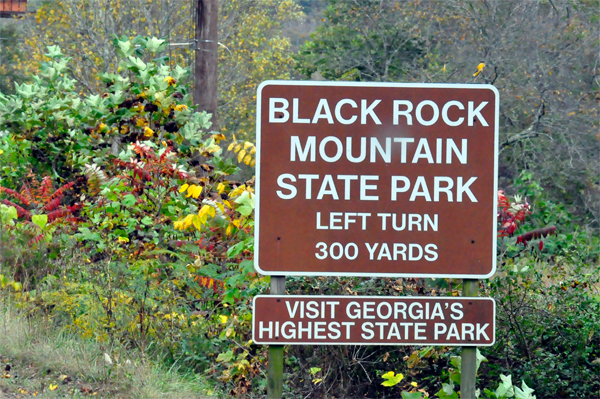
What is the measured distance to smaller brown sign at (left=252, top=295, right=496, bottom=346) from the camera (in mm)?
3139

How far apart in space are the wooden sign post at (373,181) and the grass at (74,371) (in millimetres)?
1891

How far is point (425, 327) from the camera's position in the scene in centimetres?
316

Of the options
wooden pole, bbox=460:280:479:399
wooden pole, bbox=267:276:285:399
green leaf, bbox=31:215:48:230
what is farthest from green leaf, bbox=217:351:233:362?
green leaf, bbox=31:215:48:230

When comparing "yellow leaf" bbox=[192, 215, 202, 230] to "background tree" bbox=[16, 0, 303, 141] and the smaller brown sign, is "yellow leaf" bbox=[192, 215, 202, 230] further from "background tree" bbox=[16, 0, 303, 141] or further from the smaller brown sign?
"background tree" bbox=[16, 0, 303, 141]

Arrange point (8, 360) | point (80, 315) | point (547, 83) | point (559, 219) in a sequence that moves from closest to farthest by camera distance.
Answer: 1. point (8, 360)
2. point (80, 315)
3. point (559, 219)
4. point (547, 83)

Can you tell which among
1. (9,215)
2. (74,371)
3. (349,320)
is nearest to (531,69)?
(9,215)

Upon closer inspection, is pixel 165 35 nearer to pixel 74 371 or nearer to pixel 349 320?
pixel 74 371

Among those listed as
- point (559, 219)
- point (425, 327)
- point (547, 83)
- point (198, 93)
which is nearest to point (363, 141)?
point (425, 327)

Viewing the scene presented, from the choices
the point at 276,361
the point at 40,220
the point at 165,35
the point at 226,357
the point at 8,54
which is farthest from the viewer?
the point at 8,54

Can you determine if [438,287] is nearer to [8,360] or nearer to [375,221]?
[375,221]

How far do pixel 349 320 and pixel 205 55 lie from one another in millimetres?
8372

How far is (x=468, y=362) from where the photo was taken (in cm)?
329

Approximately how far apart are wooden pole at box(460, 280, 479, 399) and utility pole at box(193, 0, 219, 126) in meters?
8.01

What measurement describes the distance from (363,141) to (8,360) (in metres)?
3.40
